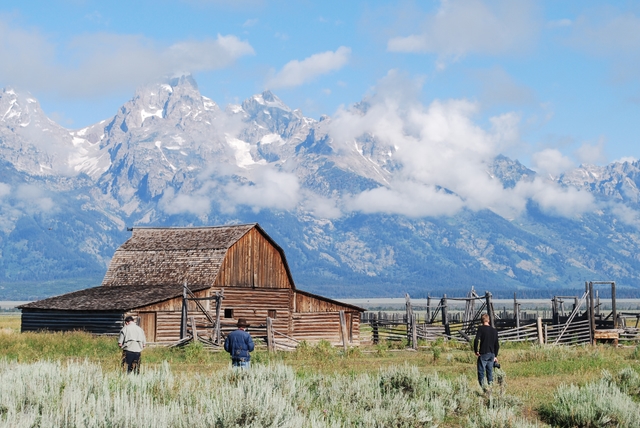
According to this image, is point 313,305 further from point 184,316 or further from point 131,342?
point 131,342

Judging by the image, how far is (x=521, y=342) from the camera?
37938mm

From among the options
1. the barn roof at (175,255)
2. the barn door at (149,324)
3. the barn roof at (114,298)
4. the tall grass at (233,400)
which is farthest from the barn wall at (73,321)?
the tall grass at (233,400)

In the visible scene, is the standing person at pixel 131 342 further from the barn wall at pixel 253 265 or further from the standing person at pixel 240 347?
the barn wall at pixel 253 265

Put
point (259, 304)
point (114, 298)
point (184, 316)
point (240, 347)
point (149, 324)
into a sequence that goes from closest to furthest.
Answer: point (240, 347) < point (184, 316) < point (149, 324) < point (114, 298) < point (259, 304)

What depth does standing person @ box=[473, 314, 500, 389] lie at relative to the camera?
17688 millimetres

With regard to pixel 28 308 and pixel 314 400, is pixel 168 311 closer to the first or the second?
pixel 28 308

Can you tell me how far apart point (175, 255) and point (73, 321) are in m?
6.89

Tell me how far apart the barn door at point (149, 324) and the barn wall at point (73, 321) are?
99 cm

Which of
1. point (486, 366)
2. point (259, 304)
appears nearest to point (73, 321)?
Result: point (259, 304)

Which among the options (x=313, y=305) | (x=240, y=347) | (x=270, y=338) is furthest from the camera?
(x=313, y=305)

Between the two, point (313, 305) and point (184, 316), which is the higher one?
point (313, 305)

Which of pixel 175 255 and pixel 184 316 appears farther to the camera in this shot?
pixel 175 255

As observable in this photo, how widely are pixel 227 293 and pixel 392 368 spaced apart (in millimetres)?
27428

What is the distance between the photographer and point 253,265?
151 feet
